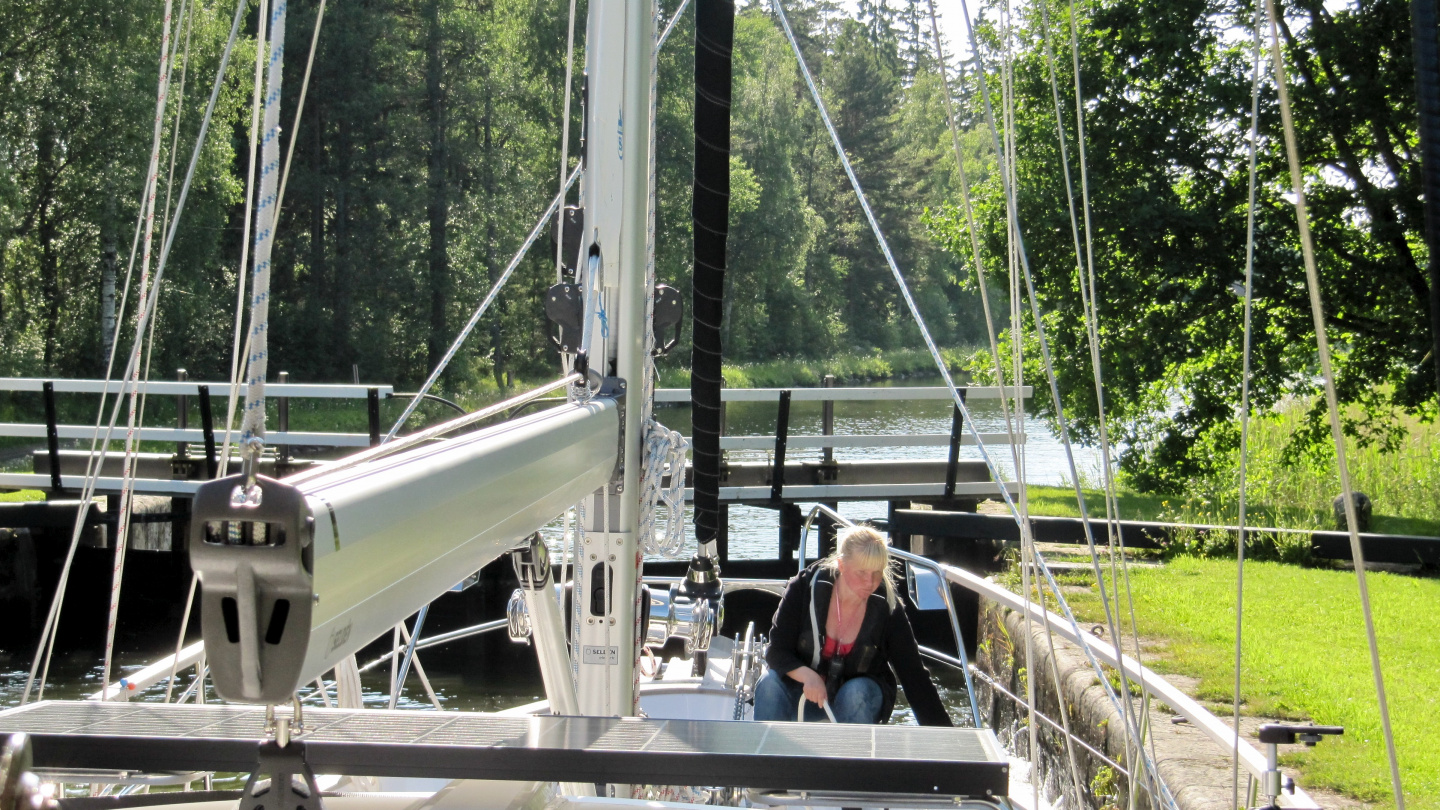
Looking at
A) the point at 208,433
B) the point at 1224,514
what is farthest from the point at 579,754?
the point at 1224,514

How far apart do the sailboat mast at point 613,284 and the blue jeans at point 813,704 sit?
1.20 meters

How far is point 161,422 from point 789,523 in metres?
15.8

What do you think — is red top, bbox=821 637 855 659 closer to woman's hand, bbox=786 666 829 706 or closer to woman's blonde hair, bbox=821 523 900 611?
woman's hand, bbox=786 666 829 706

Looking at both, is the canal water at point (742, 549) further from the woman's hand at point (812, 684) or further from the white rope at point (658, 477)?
the white rope at point (658, 477)

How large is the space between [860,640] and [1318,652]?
12.1 ft

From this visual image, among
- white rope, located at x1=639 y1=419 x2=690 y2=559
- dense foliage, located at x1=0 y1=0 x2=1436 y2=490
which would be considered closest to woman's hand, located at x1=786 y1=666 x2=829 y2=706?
white rope, located at x1=639 y1=419 x2=690 y2=559

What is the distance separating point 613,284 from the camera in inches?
111

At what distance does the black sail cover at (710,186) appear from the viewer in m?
3.31

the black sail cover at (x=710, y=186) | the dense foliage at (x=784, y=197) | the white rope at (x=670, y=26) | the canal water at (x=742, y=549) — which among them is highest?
the dense foliage at (x=784, y=197)

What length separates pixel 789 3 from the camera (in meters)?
61.1

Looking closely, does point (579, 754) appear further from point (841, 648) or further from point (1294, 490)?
point (1294, 490)

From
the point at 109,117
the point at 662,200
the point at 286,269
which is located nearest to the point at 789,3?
the point at 662,200

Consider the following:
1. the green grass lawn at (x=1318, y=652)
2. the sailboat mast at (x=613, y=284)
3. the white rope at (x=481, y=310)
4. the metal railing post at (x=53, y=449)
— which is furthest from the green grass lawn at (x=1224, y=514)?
the metal railing post at (x=53, y=449)

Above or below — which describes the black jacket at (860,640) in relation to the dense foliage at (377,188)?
below
